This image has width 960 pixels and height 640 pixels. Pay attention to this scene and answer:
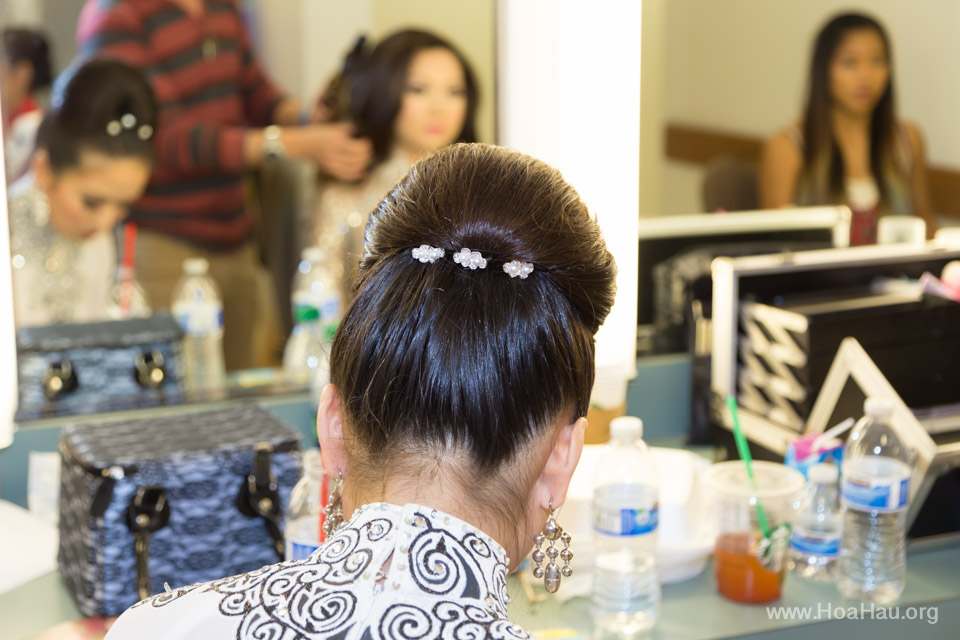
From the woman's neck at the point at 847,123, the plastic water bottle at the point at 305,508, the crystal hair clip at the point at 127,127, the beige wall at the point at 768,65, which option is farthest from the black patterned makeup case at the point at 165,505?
the woman's neck at the point at 847,123

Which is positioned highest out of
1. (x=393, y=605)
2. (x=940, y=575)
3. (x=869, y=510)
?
(x=393, y=605)

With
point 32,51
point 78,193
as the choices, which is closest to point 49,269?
point 78,193

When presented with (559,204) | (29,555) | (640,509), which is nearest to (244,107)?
(29,555)

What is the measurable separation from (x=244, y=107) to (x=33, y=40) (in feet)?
1.66

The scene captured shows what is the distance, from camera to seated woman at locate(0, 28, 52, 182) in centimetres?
167

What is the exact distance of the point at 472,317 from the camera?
2.58 ft

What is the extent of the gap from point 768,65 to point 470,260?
6.32 ft

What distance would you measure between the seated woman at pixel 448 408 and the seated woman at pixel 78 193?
1.01 meters

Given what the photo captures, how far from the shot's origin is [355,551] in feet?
2.50

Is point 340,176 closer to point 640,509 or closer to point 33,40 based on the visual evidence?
point 33,40

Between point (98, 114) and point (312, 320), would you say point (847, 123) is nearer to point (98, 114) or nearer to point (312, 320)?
point (312, 320)

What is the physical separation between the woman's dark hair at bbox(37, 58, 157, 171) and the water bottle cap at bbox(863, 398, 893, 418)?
1.36 meters

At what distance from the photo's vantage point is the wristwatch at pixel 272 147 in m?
2.30

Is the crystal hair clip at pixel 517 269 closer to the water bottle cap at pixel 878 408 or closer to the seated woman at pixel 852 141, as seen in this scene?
the water bottle cap at pixel 878 408
